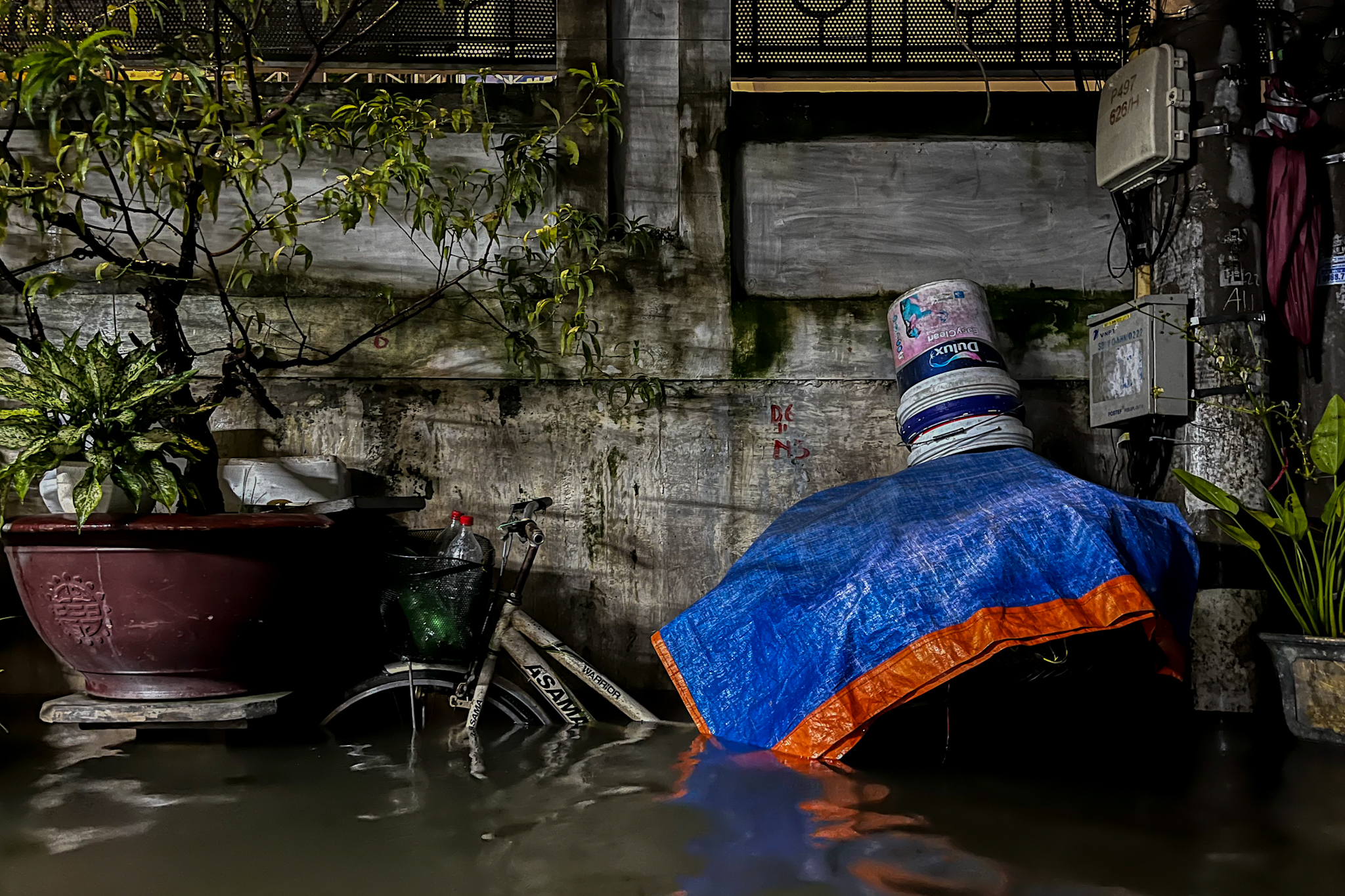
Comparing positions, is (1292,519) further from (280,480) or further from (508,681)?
(280,480)

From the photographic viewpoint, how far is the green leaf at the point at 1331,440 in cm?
331

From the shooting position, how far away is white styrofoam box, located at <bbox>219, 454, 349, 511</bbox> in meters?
3.65

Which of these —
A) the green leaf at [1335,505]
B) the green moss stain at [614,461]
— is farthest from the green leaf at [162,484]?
the green leaf at [1335,505]

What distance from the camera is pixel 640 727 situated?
339 cm

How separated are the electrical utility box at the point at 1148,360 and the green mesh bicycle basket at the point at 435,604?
2.58 m

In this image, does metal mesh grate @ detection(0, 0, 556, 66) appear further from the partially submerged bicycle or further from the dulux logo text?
the partially submerged bicycle

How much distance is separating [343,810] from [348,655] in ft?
4.15

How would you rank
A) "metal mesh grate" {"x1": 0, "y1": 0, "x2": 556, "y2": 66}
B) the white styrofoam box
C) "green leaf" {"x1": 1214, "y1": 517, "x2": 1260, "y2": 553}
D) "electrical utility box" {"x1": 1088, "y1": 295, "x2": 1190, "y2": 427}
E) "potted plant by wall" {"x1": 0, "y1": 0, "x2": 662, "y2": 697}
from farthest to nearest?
1. "metal mesh grate" {"x1": 0, "y1": 0, "x2": 556, "y2": 66}
2. "electrical utility box" {"x1": 1088, "y1": 295, "x2": 1190, "y2": 427}
3. the white styrofoam box
4. "green leaf" {"x1": 1214, "y1": 517, "x2": 1260, "y2": 553}
5. "potted plant by wall" {"x1": 0, "y1": 0, "x2": 662, "y2": 697}

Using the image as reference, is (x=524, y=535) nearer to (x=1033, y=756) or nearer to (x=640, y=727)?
(x=640, y=727)

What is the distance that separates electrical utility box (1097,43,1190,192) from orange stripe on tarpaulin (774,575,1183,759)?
1.95 m

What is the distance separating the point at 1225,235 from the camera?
3771 mm

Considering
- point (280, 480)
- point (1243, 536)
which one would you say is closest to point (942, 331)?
point (1243, 536)

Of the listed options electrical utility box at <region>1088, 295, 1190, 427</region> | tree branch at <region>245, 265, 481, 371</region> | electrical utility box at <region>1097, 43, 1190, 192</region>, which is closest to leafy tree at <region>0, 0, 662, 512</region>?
tree branch at <region>245, 265, 481, 371</region>

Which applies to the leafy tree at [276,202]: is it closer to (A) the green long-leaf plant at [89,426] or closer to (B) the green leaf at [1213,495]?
(A) the green long-leaf plant at [89,426]
